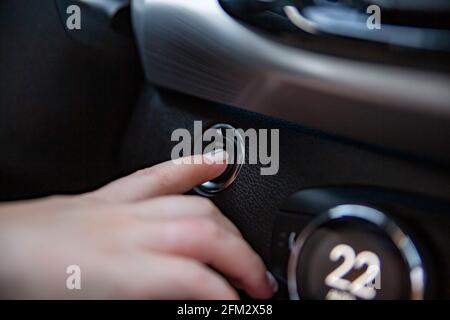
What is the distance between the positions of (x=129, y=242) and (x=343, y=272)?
16 centimetres

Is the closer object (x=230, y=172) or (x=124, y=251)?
(x=124, y=251)

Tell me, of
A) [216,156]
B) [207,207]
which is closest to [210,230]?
[207,207]

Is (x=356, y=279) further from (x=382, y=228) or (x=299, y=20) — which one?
(x=299, y=20)

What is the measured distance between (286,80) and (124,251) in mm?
189

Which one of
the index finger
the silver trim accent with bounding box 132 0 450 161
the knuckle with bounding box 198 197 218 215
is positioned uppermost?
the silver trim accent with bounding box 132 0 450 161

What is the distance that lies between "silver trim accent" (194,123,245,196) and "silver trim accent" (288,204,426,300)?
4.2 inches

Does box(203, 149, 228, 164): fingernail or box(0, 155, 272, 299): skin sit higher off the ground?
box(203, 149, 228, 164): fingernail

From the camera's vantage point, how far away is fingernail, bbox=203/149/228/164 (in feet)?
1.83

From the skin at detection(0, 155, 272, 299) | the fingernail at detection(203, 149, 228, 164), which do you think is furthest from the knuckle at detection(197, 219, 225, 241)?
the fingernail at detection(203, 149, 228, 164)

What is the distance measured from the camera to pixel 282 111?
53 cm

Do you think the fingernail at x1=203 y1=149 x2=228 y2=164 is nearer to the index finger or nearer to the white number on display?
the index finger

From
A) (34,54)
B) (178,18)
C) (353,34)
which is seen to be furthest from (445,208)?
(34,54)

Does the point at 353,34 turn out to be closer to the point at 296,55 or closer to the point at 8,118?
the point at 296,55

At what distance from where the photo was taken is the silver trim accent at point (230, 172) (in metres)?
0.58
